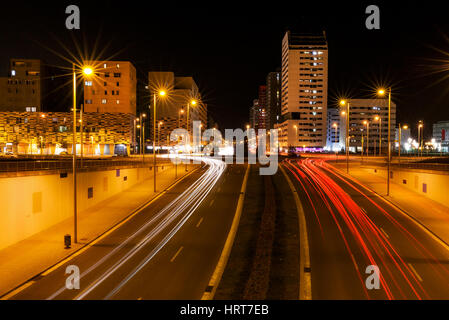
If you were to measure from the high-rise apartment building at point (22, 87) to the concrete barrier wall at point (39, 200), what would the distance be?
262 ft

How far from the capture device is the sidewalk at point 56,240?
1488 cm

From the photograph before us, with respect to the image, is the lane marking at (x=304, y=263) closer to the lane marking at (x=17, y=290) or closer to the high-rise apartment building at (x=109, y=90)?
the lane marking at (x=17, y=290)

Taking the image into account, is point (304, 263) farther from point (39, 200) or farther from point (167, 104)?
point (167, 104)

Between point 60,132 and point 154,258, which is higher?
point 60,132

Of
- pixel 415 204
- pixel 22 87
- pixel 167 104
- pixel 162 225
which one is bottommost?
pixel 162 225

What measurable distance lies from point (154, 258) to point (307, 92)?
168m

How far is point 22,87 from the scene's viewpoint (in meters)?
94.2

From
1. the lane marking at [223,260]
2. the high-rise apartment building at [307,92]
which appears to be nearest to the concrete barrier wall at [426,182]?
the lane marking at [223,260]

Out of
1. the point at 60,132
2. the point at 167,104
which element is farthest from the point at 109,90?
the point at 167,104

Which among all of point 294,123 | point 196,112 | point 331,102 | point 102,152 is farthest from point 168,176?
point 331,102

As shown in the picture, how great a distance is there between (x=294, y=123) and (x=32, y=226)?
16019 centimetres

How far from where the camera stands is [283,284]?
522 inches

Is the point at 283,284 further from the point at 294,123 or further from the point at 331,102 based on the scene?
the point at 331,102

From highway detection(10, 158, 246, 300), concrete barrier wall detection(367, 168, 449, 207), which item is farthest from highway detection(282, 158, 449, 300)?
highway detection(10, 158, 246, 300)
